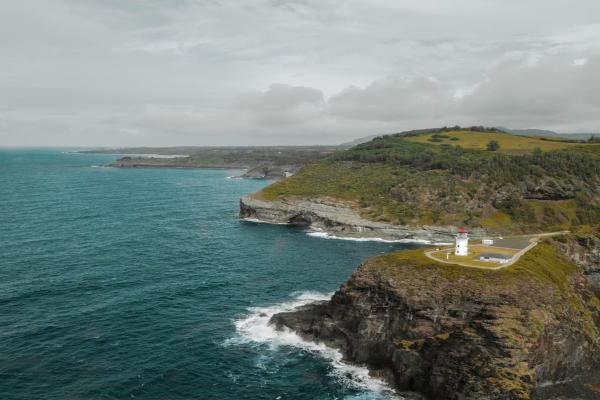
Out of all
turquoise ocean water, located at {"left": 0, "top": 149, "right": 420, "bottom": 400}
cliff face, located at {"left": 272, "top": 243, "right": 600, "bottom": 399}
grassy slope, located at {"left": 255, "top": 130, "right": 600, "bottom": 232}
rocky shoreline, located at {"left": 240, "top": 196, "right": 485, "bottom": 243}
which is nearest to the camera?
cliff face, located at {"left": 272, "top": 243, "right": 600, "bottom": 399}

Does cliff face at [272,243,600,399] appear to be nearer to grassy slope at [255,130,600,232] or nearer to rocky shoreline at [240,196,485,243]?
rocky shoreline at [240,196,485,243]

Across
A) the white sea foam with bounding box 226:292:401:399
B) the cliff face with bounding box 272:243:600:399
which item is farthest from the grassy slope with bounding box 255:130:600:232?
the cliff face with bounding box 272:243:600:399

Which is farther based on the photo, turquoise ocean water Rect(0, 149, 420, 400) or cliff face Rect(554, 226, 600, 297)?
cliff face Rect(554, 226, 600, 297)

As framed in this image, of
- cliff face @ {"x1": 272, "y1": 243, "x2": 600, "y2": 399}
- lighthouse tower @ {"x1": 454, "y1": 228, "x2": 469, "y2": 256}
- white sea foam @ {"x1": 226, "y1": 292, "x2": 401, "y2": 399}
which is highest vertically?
lighthouse tower @ {"x1": 454, "y1": 228, "x2": 469, "y2": 256}

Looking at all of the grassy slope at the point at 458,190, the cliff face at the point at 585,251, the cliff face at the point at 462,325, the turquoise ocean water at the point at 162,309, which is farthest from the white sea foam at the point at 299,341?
the grassy slope at the point at 458,190

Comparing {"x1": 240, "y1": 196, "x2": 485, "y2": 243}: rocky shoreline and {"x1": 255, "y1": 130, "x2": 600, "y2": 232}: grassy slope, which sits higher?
{"x1": 255, "y1": 130, "x2": 600, "y2": 232}: grassy slope

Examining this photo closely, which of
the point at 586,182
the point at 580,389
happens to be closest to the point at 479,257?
the point at 580,389

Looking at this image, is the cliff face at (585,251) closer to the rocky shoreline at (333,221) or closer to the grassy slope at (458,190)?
the grassy slope at (458,190)

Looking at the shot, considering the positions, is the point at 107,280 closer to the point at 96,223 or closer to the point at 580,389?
the point at 96,223
